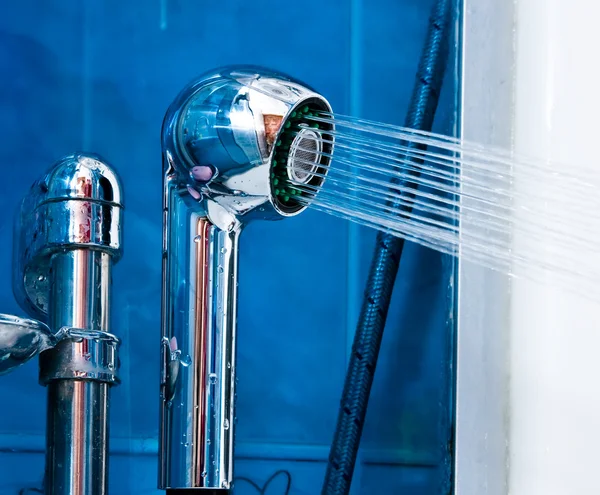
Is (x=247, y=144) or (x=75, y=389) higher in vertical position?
(x=247, y=144)

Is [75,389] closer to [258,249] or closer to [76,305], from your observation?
[76,305]

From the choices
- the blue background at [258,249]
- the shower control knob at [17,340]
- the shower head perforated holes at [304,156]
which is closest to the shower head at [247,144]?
the shower head perforated holes at [304,156]

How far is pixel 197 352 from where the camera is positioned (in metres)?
0.49

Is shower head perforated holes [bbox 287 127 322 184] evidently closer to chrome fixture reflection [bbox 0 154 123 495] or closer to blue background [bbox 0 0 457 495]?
chrome fixture reflection [bbox 0 154 123 495]

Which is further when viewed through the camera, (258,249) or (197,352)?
(258,249)

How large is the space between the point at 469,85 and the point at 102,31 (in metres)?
0.30

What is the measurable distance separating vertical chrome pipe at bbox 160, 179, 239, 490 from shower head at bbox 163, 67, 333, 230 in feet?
0.06

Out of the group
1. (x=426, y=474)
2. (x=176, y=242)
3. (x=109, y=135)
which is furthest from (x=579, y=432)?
(x=109, y=135)

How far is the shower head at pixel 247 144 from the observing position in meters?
0.47

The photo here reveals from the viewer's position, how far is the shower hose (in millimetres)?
687

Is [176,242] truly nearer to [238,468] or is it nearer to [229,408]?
[229,408]

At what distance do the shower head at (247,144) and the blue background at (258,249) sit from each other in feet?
0.78

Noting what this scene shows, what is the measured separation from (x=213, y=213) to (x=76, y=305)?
0.30 ft

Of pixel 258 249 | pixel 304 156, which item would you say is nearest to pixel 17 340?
pixel 304 156
